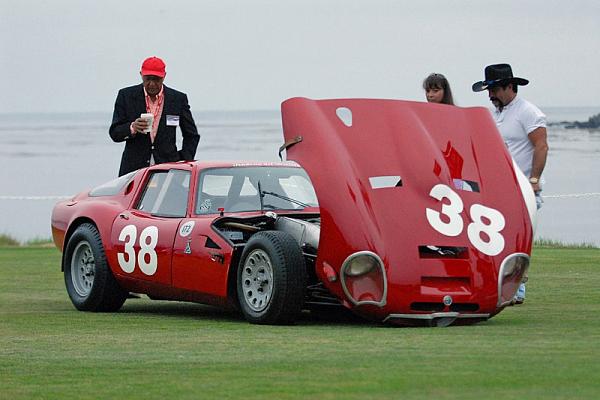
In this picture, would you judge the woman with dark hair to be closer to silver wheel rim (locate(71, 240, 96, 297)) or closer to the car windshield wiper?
the car windshield wiper

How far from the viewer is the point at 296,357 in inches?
381

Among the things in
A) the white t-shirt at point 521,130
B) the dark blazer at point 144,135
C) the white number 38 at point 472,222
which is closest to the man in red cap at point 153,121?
the dark blazer at point 144,135

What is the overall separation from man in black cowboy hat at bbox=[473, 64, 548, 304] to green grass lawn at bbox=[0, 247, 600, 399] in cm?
110

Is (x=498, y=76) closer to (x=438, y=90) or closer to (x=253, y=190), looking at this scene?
(x=438, y=90)

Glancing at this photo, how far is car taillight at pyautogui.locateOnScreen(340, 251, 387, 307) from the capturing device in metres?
11.2

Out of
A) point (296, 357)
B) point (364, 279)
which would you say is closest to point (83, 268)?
point (364, 279)

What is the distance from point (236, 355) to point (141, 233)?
11.4 ft

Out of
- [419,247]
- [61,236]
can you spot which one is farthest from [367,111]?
[61,236]

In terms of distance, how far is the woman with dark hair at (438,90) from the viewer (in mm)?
13652

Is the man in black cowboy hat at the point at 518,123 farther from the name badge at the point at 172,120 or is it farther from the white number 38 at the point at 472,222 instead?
the name badge at the point at 172,120

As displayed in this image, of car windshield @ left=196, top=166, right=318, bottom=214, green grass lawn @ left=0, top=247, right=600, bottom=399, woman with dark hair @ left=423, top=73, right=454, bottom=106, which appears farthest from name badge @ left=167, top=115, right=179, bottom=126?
woman with dark hair @ left=423, top=73, right=454, bottom=106

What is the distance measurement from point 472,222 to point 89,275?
385cm

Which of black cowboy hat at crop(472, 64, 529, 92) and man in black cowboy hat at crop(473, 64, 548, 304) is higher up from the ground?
black cowboy hat at crop(472, 64, 529, 92)

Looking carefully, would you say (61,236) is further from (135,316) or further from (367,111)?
(367,111)
